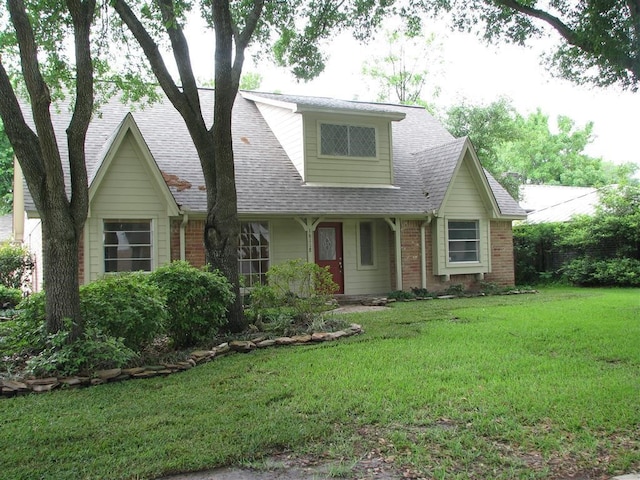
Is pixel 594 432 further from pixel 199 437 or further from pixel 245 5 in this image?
pixel 245 5

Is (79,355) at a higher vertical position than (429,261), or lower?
lower

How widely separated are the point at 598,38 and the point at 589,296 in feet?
26.4

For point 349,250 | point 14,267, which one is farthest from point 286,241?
point 14,267

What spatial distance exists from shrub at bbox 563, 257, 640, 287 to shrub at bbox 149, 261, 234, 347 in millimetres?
14481

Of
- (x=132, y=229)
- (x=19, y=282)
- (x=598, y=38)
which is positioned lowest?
(x=19, y=282)

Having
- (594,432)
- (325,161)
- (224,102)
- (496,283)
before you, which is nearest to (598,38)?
(224,102)

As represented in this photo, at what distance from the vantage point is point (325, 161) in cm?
1628

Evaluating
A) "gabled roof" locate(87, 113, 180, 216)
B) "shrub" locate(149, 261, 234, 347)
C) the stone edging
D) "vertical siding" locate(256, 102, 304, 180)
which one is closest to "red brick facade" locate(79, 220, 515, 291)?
"gabled roof" locate(87, 113, 180, 216)

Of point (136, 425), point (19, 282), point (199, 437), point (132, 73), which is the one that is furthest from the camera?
point (19, 282)

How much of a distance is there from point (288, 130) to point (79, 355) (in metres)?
11.3

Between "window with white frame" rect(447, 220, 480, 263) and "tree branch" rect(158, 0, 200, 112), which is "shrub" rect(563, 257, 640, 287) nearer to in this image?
"window with white frame" rect(447, 220, 480, 263)

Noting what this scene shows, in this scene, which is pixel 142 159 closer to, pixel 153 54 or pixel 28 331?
pixel 153 54

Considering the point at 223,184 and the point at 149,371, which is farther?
the point at 223,184

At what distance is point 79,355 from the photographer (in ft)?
22.4
